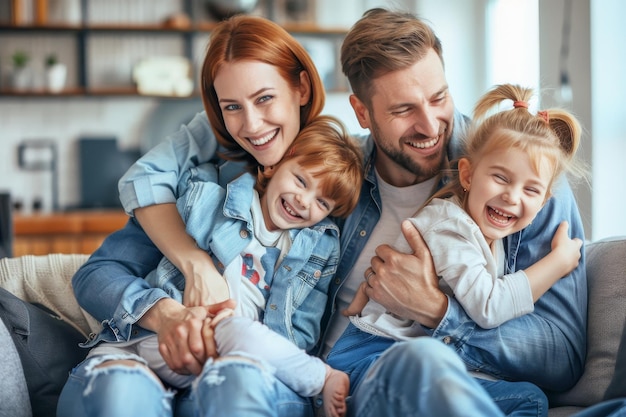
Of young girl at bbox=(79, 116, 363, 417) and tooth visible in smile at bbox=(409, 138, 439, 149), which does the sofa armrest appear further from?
tooth visible in smile at bbox=(409, 138, 439, 149)

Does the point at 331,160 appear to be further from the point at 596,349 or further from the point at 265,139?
the point at 596,349

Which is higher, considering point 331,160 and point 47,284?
point 331,160

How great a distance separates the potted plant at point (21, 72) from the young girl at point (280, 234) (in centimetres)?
382

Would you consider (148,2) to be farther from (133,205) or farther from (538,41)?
(133,205)

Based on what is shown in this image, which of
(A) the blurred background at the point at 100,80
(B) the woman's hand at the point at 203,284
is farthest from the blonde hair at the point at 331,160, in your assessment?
(A) the blurred background at the point at 100,80

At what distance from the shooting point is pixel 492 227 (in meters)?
1.61

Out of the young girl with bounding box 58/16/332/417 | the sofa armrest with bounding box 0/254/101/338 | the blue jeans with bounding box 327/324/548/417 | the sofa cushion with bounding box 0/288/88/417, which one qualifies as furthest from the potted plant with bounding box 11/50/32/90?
the blue jeans with bounding box 327/324/548/417

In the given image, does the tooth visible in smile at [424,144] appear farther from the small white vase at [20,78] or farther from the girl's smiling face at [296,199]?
the small white vase at [20,78]

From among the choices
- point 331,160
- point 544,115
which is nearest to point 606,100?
point 544,115

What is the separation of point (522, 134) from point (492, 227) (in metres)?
0.21

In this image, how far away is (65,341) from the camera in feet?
5.93

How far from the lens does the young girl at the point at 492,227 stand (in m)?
1.56

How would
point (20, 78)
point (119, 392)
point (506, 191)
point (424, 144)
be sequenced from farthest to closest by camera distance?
point (20, 78) < point (424, 144) < point (506, 191) < point (119, 392)

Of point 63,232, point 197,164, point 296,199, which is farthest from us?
point 63,232
